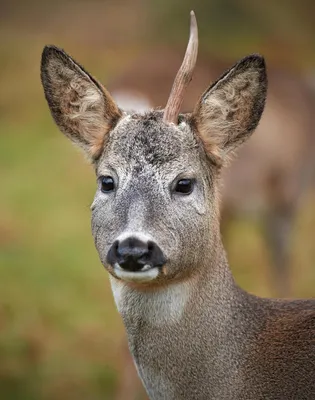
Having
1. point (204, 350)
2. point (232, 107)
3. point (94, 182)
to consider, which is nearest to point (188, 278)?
point (204, 350)

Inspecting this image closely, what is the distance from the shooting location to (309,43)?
731 inches

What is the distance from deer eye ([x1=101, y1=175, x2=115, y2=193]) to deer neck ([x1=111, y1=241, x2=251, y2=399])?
1.34 ft

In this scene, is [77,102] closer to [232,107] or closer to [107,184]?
[107,184]

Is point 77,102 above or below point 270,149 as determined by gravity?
above

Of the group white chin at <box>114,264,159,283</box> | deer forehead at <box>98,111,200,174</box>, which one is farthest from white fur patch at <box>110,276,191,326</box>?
deer forehead at <box>98,111,200,174</box>

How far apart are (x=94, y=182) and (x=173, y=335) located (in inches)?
366

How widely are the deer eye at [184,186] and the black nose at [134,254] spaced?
40 cm

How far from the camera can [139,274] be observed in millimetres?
4820

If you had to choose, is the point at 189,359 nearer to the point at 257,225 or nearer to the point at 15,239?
the point at 257,225

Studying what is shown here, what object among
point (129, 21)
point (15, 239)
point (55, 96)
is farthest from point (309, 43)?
point (55, 96)

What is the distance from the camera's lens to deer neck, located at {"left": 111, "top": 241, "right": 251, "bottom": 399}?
16.8ft

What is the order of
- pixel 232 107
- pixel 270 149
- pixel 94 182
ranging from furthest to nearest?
pixel 94 182 → pixel 270 149 → pixel 232 107

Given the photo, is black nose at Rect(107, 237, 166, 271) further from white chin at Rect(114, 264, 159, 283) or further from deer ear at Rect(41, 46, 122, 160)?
deer ear at Rect(41, 46, 122, 160)

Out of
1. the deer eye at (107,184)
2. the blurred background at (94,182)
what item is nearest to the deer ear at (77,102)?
the deer eye at (107,184)
